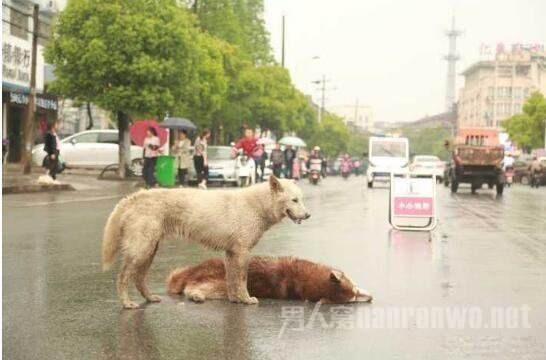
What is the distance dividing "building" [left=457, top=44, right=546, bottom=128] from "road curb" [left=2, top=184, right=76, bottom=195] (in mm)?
152044

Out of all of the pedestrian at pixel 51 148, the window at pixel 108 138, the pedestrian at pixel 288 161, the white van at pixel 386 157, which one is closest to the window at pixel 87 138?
the window at pixel 108 138

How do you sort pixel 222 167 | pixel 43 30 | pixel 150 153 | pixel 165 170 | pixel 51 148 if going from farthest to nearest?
pixel 43 30
pixel 222 167
pixel 165 170
pixel 150 153
pixel 51 148

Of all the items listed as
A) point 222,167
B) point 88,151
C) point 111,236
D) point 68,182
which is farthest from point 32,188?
point 111,236

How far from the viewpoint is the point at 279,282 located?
7.78 m

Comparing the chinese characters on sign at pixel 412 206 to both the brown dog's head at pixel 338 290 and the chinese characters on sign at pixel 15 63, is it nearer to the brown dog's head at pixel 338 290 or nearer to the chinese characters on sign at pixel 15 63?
the brown dog's head at pixel 338 290

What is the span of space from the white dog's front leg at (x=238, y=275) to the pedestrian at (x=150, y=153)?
20.4m

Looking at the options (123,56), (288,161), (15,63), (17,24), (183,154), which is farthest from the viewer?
(17,24)

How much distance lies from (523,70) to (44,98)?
158 metres

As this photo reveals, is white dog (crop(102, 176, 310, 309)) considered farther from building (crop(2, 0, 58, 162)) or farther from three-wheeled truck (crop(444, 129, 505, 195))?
building (crop(2, 0, 58, 162))

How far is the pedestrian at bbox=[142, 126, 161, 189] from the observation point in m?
27.6

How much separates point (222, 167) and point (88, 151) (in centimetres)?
690

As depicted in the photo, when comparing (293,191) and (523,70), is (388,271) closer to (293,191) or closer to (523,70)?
(293,191)

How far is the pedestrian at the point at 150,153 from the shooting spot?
90.6 ft

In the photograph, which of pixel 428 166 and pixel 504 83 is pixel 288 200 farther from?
pixel 504 83
